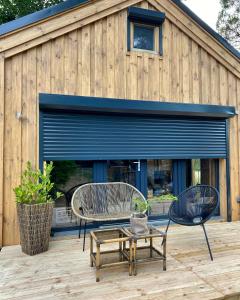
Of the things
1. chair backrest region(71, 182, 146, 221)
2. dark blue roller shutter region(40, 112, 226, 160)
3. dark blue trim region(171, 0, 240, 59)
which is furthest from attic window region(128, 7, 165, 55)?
chair backrest region(71, 182, 146, 221)

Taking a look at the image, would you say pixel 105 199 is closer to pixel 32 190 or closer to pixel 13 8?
pixel 32 190

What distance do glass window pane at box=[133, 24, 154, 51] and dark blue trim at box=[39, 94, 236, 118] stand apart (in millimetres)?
1032

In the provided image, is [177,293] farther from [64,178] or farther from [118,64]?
[118,64]

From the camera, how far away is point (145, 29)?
14.6 ft

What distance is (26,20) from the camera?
11.7 ft

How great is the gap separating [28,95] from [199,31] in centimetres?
327

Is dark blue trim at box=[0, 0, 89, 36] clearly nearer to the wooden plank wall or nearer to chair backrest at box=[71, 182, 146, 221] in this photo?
the wooden plank wall

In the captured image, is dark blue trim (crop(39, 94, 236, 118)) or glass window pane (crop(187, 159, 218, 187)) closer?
dark blue trim (crop(39, 94, 236, 118))

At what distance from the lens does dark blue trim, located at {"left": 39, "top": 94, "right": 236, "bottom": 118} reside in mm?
3725

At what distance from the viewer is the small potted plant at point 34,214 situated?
309 centimetres

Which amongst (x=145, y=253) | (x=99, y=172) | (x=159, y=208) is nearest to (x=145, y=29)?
(x=99, y=172)

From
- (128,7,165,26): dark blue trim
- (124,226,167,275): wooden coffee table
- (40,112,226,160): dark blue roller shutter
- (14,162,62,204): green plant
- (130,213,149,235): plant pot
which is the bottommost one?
(124,226,167,275): wooden coffee table

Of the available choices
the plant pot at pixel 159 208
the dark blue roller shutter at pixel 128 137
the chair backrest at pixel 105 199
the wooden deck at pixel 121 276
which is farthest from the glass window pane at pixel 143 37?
the wooden deck at pixel 121 276

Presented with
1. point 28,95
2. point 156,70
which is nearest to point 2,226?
point 28,95
